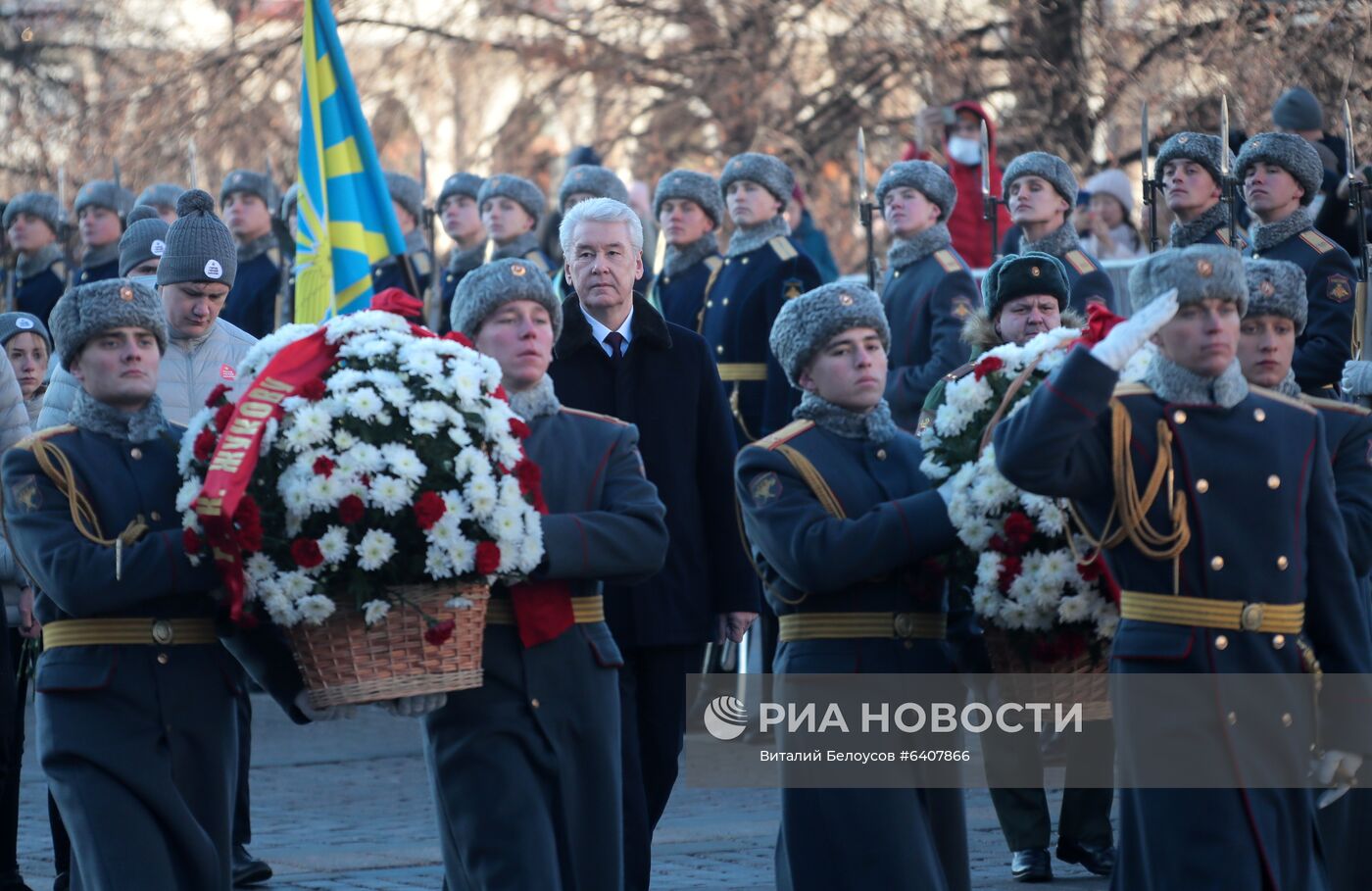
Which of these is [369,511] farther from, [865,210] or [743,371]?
[865,210]

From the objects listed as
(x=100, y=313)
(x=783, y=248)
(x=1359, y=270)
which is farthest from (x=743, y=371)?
(x=100, y=313)

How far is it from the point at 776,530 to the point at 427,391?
1.01 meters

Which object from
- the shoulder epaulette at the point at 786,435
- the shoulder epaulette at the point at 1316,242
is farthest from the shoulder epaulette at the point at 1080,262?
the shoulder epaulette at the point at 786,435

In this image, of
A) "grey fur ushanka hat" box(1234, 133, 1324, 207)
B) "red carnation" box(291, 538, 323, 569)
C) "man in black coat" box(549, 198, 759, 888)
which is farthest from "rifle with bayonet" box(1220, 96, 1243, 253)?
"red carnation" box(291, 538, 323, 569)

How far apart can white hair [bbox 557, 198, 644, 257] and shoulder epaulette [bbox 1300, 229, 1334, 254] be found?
3117 millimetres

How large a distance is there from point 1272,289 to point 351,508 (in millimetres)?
2452

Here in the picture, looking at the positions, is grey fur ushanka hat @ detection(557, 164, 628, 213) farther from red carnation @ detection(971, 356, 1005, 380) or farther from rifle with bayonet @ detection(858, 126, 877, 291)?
red carnation @ detection(971, 356, 1005, 380)

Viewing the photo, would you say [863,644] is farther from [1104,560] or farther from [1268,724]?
[1268,724]

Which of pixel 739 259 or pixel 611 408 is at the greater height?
pixel 739 259

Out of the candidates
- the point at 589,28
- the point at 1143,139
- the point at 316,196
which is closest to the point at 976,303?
the point at 1143,139

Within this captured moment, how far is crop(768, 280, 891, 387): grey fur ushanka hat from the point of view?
6.18 m

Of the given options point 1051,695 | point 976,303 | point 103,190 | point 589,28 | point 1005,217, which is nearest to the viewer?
point 1051,695

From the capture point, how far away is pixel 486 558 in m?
5.43

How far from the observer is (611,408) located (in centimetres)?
726
